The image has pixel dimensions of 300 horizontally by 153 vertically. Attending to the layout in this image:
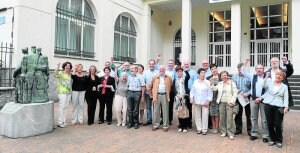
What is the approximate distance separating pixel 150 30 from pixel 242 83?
1190 cm

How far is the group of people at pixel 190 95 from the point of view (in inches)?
238

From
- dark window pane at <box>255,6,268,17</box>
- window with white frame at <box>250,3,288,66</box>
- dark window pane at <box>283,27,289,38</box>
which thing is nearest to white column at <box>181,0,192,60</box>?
window with white frame at <box>250,3,288,66</box>

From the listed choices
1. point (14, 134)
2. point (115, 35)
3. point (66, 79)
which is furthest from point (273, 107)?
point (115, 35)

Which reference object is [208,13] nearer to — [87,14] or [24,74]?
[87,14]

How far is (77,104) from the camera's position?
792cm

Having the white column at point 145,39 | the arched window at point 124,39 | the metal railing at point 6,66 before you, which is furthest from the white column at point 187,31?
the metal railing at point 6,66

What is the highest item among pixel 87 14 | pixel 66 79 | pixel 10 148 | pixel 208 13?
pixel 208 13

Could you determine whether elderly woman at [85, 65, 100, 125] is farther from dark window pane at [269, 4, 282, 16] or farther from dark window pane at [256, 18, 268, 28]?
dark window pane at [269, 4, 282, 16]

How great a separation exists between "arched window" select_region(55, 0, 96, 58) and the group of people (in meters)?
5.13

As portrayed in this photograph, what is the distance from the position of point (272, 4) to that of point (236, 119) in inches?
499

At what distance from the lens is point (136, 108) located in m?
7.66

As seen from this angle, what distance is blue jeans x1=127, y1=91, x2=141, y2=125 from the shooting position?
7.61 metres

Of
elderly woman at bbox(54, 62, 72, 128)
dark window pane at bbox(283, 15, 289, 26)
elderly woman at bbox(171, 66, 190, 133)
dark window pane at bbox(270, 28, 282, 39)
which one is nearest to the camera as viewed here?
elderly woman at bbox(171, 66, 190, 133)

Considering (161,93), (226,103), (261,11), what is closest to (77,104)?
(161,93)
